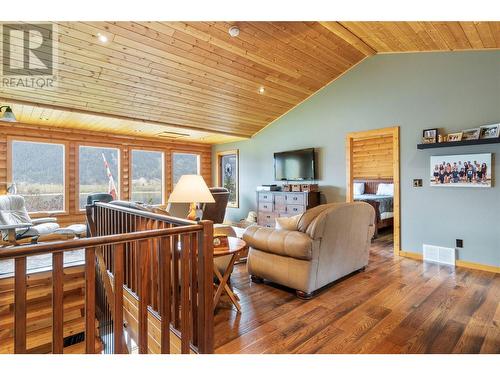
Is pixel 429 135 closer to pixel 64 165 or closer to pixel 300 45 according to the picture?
pixel 300 45

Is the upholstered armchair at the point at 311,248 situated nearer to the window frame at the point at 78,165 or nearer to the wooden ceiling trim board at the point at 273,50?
the wooden ceiling trim board at the point at 273,50

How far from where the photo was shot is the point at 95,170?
630 cm

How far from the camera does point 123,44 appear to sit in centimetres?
339

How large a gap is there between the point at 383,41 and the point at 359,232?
2.94 meters

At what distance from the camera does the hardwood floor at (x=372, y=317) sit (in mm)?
1910

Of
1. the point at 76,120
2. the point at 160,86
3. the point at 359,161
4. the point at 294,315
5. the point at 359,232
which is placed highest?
the point at 160,86

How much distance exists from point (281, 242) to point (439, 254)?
2.78 m

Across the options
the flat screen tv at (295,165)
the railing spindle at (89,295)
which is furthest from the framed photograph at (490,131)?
the railing spindle at (89,295)

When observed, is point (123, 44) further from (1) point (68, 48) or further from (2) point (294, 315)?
(2) point (294, 315)

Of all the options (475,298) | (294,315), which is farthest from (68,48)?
(475,298)

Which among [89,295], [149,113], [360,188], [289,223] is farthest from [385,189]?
[89,295]

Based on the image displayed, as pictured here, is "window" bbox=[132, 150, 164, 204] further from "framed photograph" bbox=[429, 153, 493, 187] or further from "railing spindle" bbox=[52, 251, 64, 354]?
"framed photograph" bbox=[429, 153, 493, 187]

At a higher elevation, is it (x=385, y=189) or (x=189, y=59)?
(x=189, y=59)

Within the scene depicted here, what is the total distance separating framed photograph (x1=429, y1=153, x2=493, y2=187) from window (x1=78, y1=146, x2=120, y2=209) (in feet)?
21.4
